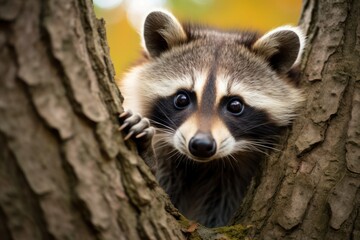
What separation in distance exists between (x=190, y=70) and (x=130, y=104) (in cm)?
91

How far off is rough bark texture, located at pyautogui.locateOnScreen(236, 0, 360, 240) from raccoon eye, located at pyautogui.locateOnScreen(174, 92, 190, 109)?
1.16 meters

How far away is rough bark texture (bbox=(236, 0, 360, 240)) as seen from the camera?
3533mm

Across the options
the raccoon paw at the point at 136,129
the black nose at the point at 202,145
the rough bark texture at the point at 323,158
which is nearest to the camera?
the raccoon paw at the point at 136,129

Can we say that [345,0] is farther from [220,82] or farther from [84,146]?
[84,146]

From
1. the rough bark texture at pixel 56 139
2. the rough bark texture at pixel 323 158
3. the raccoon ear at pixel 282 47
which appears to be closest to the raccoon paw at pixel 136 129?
the rough bark texture at pixel 56 139

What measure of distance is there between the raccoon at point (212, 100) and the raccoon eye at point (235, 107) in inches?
0.4

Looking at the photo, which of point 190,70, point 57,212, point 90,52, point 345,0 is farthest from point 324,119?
point 57,212

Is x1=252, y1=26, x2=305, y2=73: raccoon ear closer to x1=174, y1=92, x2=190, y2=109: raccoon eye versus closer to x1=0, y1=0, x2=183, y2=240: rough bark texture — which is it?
x1=174, y1=92, x2=190, y2=109: raccoon eye

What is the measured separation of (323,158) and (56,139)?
2309 millimetres

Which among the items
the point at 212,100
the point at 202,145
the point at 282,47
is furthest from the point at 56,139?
the point at 282,47

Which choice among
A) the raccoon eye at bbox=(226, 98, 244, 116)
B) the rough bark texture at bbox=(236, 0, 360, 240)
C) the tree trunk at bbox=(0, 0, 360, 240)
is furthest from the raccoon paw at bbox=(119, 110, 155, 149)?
the raccoon eye at bbox=(226, 98, 244, 116)

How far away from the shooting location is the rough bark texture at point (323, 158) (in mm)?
3533

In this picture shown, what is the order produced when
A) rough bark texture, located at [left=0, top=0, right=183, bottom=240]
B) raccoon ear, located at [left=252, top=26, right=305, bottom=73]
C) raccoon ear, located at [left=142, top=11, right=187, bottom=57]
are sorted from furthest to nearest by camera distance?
raccoon ear, located at [left=142, top=11, right=187, bottom=57] < raccoon ear, located at [left=252, top=26, right=305, bottom=73] < rough bark texture, located at [left=0, top=0, right=183, bottom=240]

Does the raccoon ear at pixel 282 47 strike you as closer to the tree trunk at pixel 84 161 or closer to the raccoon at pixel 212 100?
the raccoon at pixel 212 100
